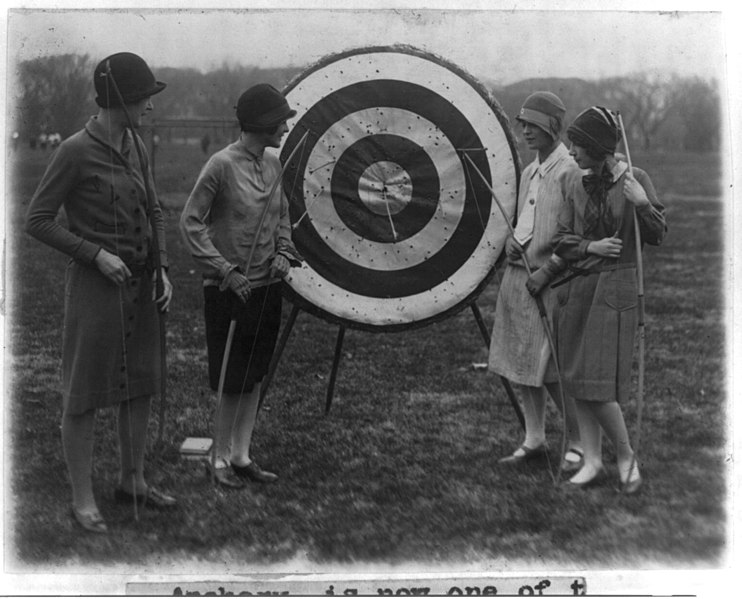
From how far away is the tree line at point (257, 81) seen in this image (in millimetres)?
3469

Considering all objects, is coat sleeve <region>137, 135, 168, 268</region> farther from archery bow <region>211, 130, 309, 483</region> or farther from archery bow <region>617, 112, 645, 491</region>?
archery bow <region>617, 112, 645, 491</region>

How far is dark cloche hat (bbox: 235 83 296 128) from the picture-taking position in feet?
10.8

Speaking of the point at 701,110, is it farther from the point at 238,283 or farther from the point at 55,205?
the point at 55,205

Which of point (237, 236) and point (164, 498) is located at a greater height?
point (237, 236)

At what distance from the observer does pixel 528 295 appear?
3.58m

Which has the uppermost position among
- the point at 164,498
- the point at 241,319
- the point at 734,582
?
the point at 241,319

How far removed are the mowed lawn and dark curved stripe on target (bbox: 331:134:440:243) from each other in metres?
0.79

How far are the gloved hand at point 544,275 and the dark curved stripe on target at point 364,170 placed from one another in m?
0.53

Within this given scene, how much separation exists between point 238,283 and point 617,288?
4.79ft

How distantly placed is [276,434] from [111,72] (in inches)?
69.4

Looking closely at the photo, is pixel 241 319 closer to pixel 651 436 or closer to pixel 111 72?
pixel 111 72

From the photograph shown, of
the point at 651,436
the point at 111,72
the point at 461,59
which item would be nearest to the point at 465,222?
the point at 461,59

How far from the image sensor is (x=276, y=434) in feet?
13.0

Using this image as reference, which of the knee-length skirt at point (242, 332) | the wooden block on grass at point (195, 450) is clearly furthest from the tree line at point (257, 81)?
the wooden block on grass at point (195, 450)
